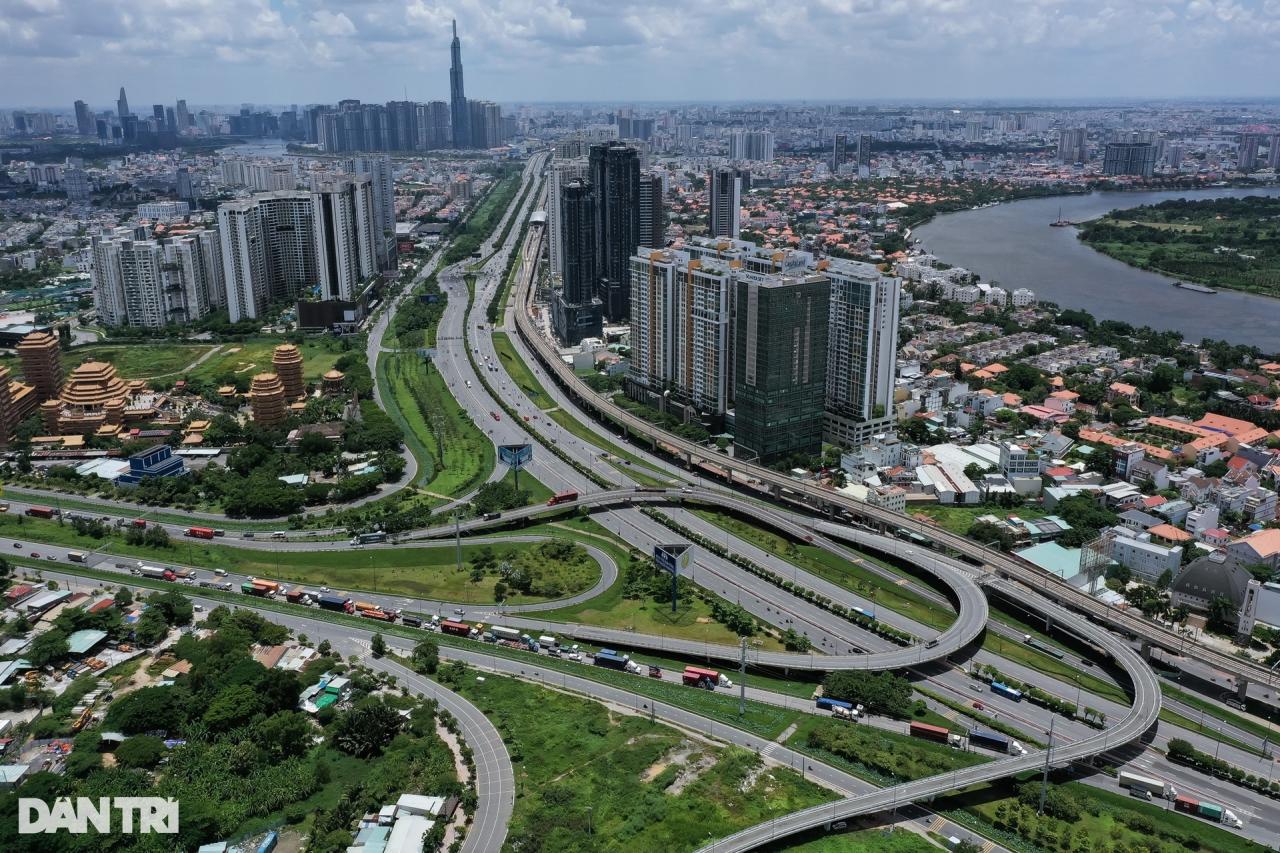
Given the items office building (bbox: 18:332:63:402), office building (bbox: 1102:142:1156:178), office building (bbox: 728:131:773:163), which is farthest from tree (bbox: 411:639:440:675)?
office building (bbox: 728:131:773:163)

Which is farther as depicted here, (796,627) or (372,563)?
(372,563)

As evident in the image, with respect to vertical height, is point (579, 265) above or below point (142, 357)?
above

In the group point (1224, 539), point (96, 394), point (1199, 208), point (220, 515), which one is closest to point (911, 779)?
point (1224, 539)

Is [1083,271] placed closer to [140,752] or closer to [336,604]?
[336,604]

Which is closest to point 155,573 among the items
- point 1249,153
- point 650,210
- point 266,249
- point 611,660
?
point 611,660

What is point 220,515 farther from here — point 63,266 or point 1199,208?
point 1199,208

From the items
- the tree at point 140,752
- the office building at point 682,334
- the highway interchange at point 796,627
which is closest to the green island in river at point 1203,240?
the office building at point 682,334

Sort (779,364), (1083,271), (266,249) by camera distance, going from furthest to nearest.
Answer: (1083,271) → (266,249) → (779,364)
